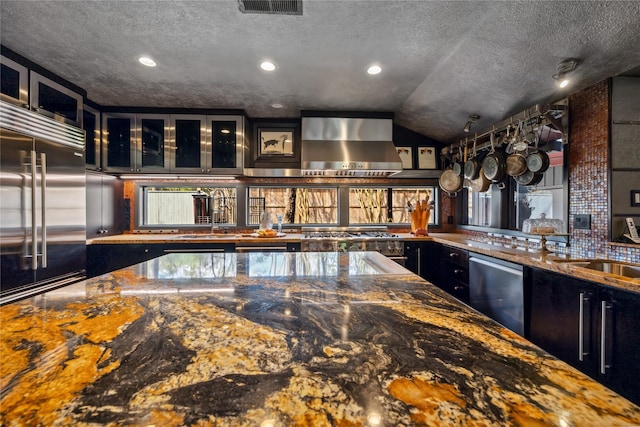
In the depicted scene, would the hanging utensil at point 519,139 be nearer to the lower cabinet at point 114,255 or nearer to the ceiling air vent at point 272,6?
the ceiling air vent at point 272,6

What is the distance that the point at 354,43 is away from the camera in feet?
6.76

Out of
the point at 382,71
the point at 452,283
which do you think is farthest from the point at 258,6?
the point at 452,283

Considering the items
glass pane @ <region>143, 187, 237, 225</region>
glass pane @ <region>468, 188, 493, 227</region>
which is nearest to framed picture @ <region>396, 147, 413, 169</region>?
glass pane @ <region>468, 188, 493, 227</region>

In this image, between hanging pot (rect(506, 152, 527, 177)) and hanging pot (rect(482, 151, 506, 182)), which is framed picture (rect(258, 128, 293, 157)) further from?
hanging pot (rect(506, 152, 527, 177))

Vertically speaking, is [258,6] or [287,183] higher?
[258,6]

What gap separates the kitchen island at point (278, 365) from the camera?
1.28 ft

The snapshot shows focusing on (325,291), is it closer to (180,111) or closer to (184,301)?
(184,301)

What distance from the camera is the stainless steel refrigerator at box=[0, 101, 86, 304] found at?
184 centimetres

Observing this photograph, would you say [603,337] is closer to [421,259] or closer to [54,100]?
[421,259]

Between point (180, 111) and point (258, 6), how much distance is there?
2103 mm

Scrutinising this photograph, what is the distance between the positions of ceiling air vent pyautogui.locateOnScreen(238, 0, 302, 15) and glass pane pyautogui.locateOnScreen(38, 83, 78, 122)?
6.58 feet

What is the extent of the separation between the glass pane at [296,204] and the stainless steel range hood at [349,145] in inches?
25.2

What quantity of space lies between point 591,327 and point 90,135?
466cm

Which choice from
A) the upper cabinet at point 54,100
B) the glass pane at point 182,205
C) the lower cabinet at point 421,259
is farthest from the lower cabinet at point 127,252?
the lower cabinet at point 421,259
